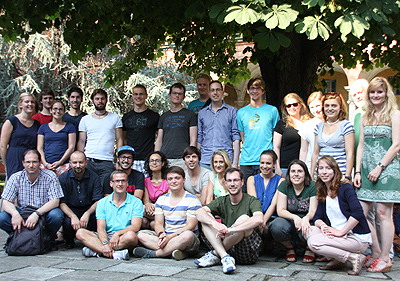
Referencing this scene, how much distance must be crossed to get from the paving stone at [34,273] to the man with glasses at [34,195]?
1248 millimetres

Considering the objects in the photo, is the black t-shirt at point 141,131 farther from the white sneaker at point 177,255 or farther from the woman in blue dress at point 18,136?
the white sneaker at point 177,255

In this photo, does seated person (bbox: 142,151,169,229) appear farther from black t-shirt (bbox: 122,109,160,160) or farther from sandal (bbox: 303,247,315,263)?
sandal (bbox: 303,247,315,263)

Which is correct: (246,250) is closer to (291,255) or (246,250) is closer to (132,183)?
(291,255)

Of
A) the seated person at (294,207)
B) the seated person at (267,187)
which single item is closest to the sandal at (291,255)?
the seated person at (294,207)

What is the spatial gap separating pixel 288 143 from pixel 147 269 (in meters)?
2.73

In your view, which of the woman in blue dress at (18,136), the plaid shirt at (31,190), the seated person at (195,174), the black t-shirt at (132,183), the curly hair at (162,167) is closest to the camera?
the plaid shirt at (31,190)

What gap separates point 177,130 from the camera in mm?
7152

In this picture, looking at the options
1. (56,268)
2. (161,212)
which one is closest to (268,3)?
(161,212)

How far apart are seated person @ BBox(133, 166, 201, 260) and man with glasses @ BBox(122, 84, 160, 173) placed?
4.43ft

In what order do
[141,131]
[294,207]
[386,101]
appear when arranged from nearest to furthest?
[386,101]
[294,207]
[141,131]

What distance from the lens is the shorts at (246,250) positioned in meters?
5.30

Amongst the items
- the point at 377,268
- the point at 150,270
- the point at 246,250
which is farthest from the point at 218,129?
the point at 377,268

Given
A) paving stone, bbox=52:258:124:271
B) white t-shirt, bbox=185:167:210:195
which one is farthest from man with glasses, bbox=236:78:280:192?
paving stone, bbox=52:258:124:271

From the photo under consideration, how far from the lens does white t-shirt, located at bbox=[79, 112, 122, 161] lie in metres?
7.13
